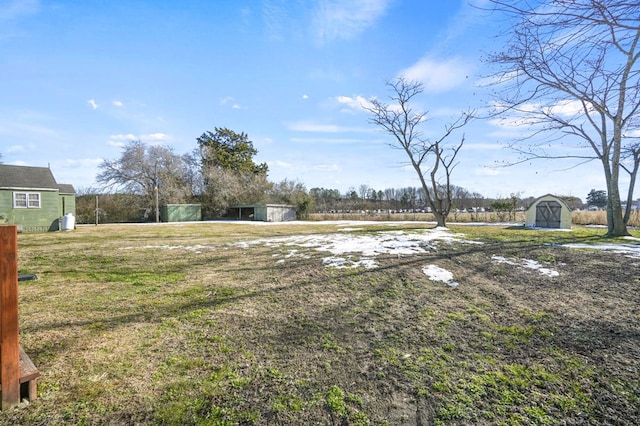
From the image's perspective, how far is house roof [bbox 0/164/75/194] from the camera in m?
15.0

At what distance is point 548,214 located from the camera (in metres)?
15.1

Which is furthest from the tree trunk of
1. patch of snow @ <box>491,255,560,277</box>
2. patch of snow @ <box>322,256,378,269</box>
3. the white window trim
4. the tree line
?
the white window trim

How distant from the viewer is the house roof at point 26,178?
15031mm

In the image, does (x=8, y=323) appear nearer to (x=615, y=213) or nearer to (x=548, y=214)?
(x=615, y=213)

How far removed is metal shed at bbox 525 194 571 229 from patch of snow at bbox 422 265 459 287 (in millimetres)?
13306

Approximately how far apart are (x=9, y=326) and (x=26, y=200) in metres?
19.3

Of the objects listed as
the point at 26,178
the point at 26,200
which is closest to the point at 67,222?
the point at 26,200

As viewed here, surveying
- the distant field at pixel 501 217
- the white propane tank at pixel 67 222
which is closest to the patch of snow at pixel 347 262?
the white propane tank at pixel 67 222

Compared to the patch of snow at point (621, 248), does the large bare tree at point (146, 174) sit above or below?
above

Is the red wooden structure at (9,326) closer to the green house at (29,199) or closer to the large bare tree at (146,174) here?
the green house at (29,199)

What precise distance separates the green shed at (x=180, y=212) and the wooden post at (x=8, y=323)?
2729 centimetres

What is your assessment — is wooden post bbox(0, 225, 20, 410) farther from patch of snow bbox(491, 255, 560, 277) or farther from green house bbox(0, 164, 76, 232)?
green house bbox(0, 164, 76, 232)

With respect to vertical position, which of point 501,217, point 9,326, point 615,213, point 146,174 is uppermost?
point 146,174

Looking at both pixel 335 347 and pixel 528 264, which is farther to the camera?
pixel 528 264
